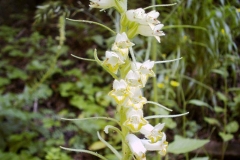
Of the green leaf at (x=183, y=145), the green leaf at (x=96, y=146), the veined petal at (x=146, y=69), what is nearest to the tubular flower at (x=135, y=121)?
the veined petal at (x=146, y=69)

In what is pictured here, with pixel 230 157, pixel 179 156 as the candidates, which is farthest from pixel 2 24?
pixel 230 157

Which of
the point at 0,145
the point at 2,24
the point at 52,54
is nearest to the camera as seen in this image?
the point at 0,145

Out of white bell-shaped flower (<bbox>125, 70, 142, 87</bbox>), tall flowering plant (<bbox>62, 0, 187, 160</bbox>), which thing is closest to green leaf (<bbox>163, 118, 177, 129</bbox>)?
tall flowering plant (<bbox>62, 0, 187, 160</bbox>)

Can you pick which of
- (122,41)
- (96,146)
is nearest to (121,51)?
(122,41)

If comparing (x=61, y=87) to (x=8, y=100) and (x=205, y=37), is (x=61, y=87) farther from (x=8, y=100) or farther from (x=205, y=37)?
(x=205, y=37)

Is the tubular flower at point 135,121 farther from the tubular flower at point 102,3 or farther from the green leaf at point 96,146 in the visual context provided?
the green leaf at point 96,146

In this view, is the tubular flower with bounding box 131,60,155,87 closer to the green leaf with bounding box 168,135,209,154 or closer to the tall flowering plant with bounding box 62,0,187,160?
the tall flowering plant with bounding box 62,0,187,160

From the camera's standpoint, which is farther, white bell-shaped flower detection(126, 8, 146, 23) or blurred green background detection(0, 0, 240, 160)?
blurred green background detection(0, 0, 240, 160)

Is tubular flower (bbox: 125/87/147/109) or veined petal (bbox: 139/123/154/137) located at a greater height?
tubular flower (bbox: 125/87/147/109)
